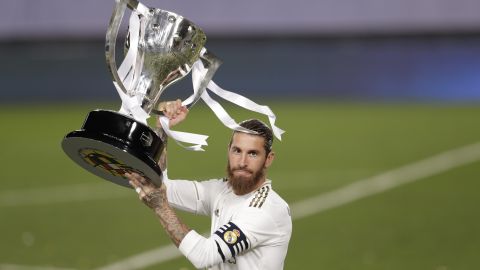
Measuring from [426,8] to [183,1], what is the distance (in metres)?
5.04

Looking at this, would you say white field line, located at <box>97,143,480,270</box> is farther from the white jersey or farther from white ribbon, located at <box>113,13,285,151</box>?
white ribbon, located at <box>113,13,285,151</box>

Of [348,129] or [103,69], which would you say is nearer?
[348,129]

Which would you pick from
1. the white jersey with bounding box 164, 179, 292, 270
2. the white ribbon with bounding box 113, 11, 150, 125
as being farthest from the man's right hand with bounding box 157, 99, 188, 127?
the white jersey with bounding box 164, 179, 292, 270

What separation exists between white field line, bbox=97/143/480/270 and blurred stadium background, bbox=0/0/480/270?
0.03 metres

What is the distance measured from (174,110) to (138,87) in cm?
26

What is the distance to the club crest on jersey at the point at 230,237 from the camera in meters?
6.37

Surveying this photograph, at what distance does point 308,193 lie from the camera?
13.8m

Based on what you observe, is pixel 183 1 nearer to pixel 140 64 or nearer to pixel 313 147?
pixel 313 147

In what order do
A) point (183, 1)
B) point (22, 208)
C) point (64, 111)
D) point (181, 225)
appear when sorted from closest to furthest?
point (181, 225) → point (22, 208) → point (64, 111) → point (183, 1)

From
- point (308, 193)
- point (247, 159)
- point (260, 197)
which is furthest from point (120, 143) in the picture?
point (308, 193)

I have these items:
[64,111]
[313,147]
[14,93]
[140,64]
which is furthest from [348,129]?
[140,64]

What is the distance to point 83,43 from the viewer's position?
23625 mm

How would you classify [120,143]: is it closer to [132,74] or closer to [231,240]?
[132,74]

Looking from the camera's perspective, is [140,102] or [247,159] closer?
[140,102]
